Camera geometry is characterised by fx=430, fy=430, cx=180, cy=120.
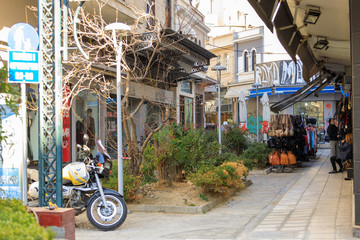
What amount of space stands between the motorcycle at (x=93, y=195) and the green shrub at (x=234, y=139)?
35.4ft

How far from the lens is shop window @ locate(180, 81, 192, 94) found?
26312mm

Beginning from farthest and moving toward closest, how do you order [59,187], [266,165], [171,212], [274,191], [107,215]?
[266,165] < [274,191] < [171,212] < [107,215] < [59,187]

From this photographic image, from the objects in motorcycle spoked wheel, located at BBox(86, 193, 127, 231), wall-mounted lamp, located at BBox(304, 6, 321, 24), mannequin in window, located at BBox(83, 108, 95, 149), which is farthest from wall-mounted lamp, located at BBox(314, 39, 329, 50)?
mannequin in window, located at BBox(83, 108, 95, 149)

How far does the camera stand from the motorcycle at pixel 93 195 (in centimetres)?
719

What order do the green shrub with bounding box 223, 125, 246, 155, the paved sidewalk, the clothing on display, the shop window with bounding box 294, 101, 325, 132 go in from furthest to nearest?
the shop window with bounding box 294, 101, 325, 132 < the green shrub with bounding box 223, 125, 246, 155 < the clothing on display < the paved sidewalk

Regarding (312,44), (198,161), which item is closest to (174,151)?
(198,161)

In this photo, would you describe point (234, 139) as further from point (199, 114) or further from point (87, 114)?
point (199, 114)

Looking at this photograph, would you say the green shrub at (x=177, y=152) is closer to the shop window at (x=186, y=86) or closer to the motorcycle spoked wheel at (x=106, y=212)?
the motorcycle spoked wheel at (x=106, y=212)

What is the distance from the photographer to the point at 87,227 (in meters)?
7.58

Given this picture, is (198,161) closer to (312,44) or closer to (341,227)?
(312,44)

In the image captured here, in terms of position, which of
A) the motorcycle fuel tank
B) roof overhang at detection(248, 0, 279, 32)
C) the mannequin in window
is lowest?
the motorcycle fuel tank

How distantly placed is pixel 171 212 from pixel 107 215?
2.01 meters

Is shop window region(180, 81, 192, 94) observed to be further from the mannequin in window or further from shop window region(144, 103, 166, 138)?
the mannequin in window

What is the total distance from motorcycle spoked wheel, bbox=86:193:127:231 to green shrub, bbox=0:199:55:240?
3.29m
